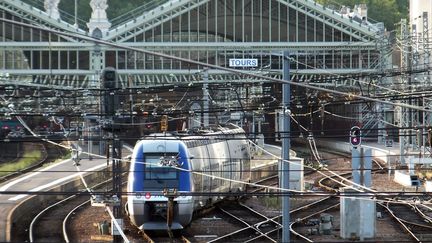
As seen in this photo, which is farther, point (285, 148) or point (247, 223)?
point (247, 223)

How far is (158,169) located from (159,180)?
0.89 feet

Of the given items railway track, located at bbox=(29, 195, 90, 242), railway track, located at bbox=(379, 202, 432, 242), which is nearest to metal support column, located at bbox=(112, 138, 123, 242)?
railway track, located at bbox=(29, 195, 90, 242)

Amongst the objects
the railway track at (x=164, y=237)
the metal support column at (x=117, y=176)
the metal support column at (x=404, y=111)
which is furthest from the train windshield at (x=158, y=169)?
the metal support column at (x=404, y=111)

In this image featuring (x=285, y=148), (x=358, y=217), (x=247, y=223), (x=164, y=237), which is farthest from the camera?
(x=247, y=223)

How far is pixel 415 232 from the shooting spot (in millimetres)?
22594

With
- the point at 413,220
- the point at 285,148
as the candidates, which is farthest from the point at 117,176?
the point at 413,220

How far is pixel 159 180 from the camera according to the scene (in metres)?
21.2

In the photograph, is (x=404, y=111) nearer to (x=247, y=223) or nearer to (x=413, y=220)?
(x=413, y=220)

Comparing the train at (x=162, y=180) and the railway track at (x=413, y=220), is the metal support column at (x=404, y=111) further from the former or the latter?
the train at (x=162, y=180)

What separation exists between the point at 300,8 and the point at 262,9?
2.18 m

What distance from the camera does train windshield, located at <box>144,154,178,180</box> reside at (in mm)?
21109

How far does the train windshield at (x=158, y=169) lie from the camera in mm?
21109

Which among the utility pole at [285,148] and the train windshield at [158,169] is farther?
the train windshield at [158,169]

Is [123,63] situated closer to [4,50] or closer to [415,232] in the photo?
[4,50]
